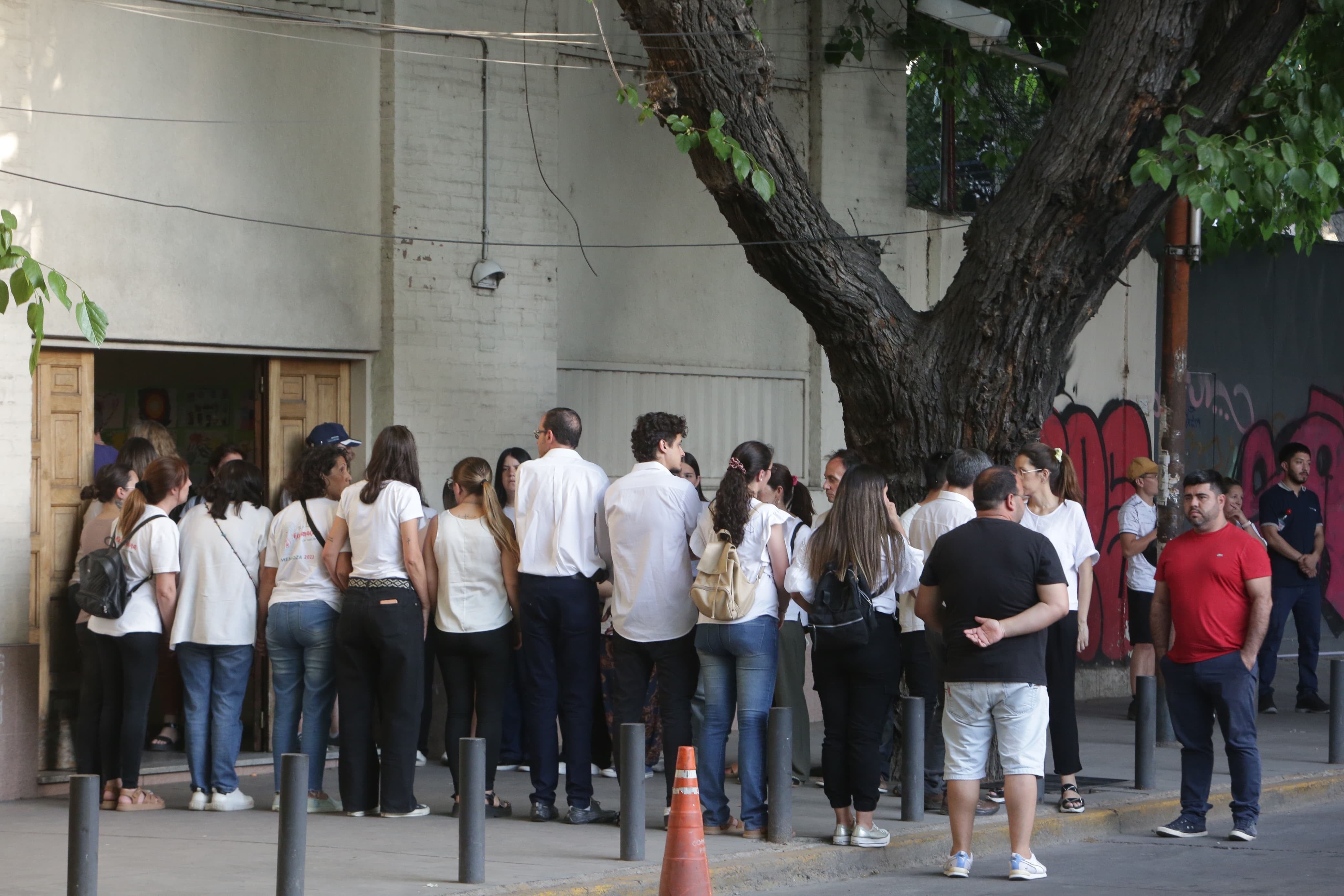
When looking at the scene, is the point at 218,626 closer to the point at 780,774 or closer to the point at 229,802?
the point at 229,802

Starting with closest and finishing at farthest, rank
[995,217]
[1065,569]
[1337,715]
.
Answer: [1065,569]
[995,217]
[1337,715]

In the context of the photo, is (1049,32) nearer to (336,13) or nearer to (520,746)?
(336,13)

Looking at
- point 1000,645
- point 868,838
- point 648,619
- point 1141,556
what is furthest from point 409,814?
point 1141,556

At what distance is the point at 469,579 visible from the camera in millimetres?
8539

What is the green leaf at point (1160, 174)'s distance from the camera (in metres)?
8.60

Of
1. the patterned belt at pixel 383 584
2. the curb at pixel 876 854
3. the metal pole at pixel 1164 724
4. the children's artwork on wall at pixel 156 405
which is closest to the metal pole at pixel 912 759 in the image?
the curb at pixel 876 854

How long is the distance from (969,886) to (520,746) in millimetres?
3714

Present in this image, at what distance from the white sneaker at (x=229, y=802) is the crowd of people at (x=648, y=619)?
15 mm

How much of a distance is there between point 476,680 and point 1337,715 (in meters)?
6.08

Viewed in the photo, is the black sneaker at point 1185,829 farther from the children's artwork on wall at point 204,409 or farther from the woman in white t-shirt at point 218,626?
the children's artwork on wall at point 204,409

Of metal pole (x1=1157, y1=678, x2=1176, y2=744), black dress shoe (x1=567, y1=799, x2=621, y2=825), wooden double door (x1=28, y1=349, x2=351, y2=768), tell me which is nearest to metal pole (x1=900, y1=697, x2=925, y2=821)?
black dress shoe (x1=567, y1=799, x2=621, y2=825)

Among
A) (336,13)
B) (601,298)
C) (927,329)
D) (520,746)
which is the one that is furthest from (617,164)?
(520,746)

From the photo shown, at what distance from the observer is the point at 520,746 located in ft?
34.4

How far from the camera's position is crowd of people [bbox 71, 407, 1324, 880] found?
7.73m
